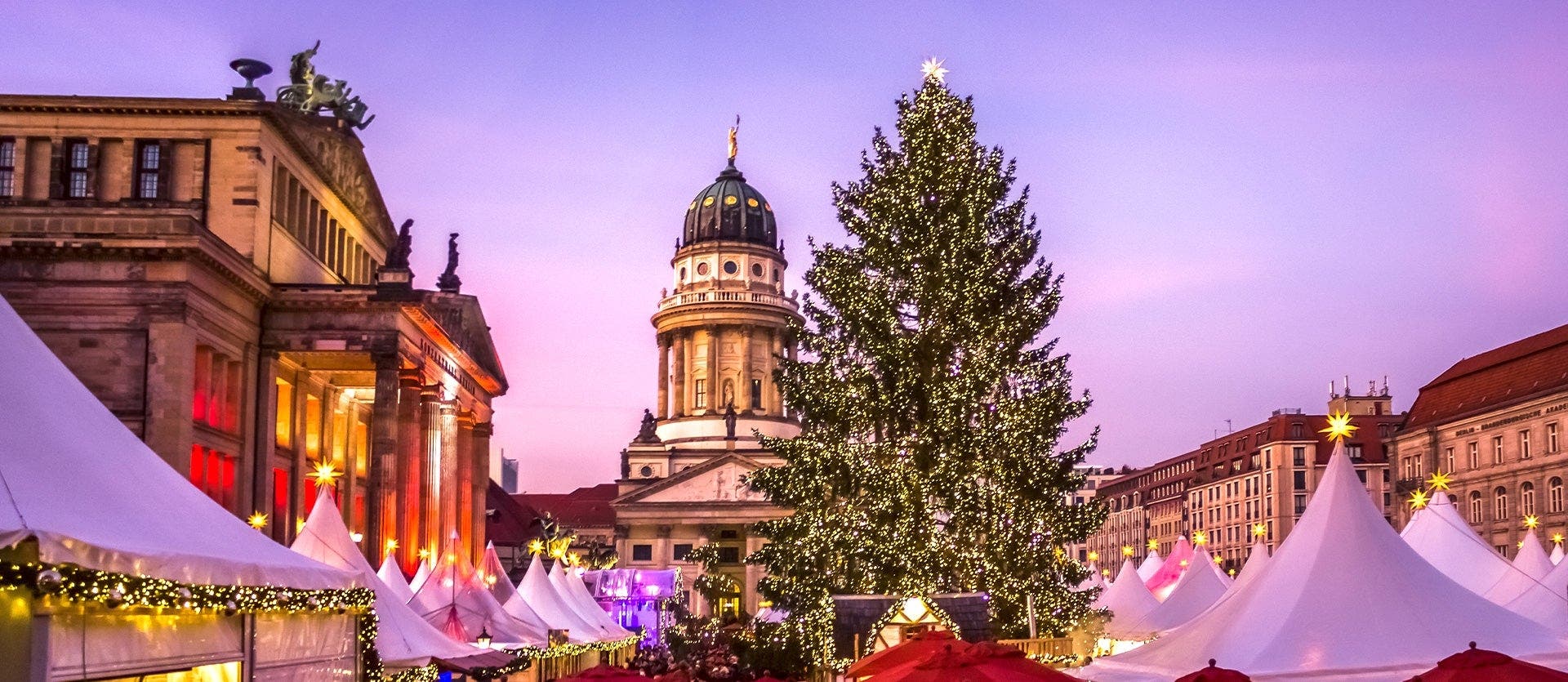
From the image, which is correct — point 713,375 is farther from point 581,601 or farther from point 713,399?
point 581,601

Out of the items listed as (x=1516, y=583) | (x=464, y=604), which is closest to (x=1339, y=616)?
(x=1516, y=583)

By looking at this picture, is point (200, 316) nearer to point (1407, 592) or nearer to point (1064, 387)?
point (1064, 387)

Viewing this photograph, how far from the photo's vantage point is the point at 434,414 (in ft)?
194

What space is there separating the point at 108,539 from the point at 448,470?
173 feet

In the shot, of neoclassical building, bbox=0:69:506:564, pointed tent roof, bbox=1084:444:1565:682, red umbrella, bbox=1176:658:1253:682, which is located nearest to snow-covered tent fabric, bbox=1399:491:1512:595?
pointed tent roof, bbox=1084:444:1565:682

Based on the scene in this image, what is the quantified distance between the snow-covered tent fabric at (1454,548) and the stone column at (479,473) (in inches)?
1713

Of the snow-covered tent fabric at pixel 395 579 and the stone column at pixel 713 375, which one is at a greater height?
the stone column at pixel 713 375

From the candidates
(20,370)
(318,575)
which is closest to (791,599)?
(318,575)

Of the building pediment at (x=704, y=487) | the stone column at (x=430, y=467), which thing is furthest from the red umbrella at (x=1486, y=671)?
the building pediment at (x=704, y=487)

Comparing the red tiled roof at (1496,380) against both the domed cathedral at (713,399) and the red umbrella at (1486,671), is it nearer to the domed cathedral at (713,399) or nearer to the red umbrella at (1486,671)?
the domed cathedral at (713,399)

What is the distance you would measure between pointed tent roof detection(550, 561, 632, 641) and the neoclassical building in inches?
207

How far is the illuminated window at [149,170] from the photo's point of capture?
48.9 metres

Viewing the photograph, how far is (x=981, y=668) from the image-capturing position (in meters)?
15.0

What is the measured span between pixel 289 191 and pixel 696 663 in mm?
33293
